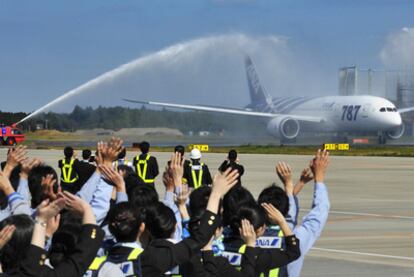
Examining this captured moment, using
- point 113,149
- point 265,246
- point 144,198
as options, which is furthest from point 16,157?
point 265,246

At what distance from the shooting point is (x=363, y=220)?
23500mm

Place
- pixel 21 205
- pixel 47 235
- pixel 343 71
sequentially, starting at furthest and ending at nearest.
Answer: pixel 343 71, pixel 21 205, pixel 47 235

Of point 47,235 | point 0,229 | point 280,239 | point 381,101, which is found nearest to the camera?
point 0,229

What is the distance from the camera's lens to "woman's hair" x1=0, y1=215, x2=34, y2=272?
229 inches

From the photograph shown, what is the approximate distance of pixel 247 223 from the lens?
23.4 feet

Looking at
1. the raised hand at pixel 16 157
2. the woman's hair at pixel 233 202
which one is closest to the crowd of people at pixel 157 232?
the woman's hair at pixel 233 202

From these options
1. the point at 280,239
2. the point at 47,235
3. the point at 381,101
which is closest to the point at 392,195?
the point at 280,239

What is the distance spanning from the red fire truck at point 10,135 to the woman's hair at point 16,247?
84589 mm

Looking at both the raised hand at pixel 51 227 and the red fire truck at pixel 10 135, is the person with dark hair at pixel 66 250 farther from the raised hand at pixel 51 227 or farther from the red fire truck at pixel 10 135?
the red fire truck at pixel 10 135

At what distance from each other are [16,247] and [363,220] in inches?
722

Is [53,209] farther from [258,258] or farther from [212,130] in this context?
[212,130]

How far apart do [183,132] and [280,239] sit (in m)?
86.4

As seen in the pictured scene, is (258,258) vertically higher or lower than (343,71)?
lower

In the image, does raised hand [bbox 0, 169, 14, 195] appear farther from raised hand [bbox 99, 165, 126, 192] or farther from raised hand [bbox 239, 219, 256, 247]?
raised hand [bbox 239, 219, 256, 247]
